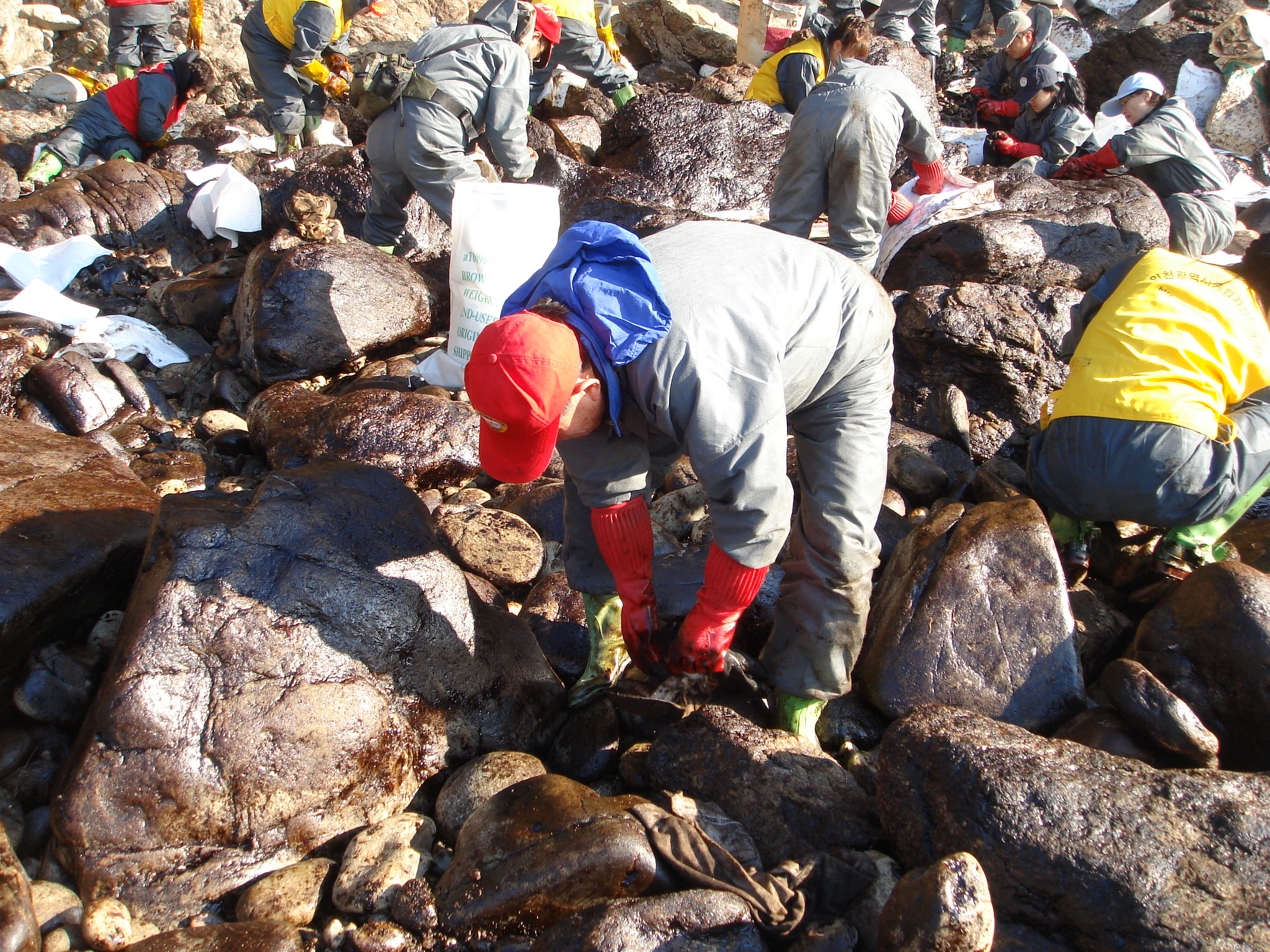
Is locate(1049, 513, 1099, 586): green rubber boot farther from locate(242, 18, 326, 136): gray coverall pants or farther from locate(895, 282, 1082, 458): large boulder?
locate(242, 18, 326, 136): gray coverall pants

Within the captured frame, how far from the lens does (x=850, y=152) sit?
A: 4.86 m

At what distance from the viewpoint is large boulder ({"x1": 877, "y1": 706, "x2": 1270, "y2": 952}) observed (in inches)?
69.2

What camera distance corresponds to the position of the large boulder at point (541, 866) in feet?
6.36

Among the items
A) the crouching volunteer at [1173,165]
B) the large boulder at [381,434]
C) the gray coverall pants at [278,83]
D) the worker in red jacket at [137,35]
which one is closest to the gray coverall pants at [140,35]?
the worker in red jacket at [137,35]

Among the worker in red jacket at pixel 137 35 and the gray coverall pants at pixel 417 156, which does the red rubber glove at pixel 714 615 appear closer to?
the gray coverall pants at pixel 417 156

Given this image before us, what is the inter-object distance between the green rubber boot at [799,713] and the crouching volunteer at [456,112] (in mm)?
3643

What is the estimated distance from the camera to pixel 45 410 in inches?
161

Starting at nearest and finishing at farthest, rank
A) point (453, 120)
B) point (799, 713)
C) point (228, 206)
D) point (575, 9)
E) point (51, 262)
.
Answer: point (799, 713)
point (453, 120)
point (51, 262)
point (228, 206)
point (575, 9)

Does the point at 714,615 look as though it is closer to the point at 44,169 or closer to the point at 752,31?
the point at 44,169

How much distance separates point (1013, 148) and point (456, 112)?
5.75m

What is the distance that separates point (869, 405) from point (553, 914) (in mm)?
1703

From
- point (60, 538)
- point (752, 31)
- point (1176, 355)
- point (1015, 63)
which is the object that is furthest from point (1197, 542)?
point (752, 31)

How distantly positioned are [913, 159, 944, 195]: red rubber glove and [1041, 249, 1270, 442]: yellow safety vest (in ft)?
7.93

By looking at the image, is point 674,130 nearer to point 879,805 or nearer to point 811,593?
point 811,593
